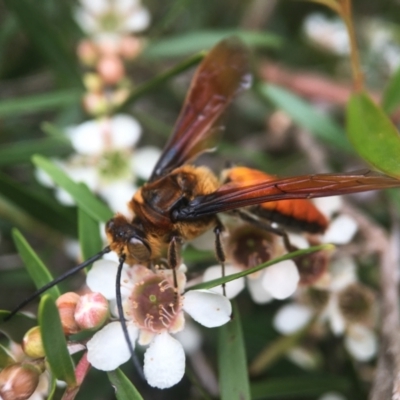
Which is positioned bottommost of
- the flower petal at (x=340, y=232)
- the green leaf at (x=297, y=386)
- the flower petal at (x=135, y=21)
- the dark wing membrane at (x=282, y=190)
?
the green leaf at (x=297, y=386)

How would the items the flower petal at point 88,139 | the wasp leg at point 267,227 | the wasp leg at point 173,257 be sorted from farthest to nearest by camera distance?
1. the flower petal at point 88,139
2. the wasp leg at point 267,227
3. the wasp leg at point 173,257

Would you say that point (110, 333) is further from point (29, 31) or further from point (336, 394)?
point (29, 31)

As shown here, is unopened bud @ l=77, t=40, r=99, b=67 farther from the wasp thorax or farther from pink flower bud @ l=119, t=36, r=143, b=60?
the wasp thorax

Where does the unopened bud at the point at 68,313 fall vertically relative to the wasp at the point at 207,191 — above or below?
below

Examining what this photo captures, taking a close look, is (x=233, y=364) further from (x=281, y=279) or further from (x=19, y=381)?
(x=19, y=381)

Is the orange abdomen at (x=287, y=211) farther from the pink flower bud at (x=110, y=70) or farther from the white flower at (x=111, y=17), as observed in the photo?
the white flower at (x=111, y=17)

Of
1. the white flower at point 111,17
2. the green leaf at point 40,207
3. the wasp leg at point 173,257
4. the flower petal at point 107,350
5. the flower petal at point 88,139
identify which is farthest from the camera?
the white flower at point 111,17

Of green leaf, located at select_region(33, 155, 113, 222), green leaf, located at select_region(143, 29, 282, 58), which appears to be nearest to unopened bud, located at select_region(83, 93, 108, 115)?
green leaf, located at select_region(143, 29, 282, 58)

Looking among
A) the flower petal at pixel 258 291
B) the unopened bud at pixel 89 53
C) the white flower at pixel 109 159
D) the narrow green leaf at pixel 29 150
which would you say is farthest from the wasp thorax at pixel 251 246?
the unopened bud at pixel 89 53

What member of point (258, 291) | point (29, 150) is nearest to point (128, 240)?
point (258, 291)
